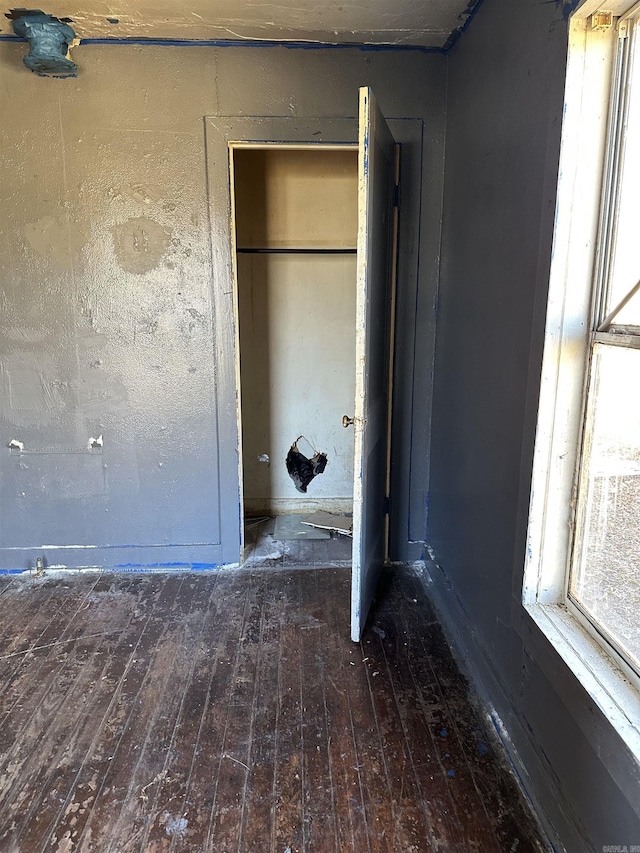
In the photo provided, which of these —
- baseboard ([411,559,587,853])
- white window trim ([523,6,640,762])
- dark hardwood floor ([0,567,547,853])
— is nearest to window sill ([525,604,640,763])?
white window trim ([523,6,640,762])

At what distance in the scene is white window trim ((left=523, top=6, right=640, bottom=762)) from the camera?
1.38 metres

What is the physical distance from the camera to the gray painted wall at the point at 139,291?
8.56 feet

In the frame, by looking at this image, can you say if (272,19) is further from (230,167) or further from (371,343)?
(371,343)

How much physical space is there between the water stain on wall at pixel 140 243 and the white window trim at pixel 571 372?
6.40 ft

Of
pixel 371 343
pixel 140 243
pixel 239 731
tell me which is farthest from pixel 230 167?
pixel 239 731

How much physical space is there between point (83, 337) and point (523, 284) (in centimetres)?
217

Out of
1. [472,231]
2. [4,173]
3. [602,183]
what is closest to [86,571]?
[4,173]

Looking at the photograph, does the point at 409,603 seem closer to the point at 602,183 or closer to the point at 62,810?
the point at 62,810

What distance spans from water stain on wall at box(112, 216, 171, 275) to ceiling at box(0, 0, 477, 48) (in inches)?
32.1

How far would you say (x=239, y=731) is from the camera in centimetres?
188

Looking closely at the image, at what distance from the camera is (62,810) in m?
1.59

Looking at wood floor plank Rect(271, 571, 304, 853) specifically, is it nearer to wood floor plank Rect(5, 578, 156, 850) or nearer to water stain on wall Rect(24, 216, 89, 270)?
wood floor plank Rect(5, 578, 156, 850)

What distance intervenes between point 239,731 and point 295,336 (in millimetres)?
2485

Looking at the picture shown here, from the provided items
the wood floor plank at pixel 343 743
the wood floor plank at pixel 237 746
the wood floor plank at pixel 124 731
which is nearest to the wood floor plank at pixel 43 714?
the wood floor plank at pixel 124 731
